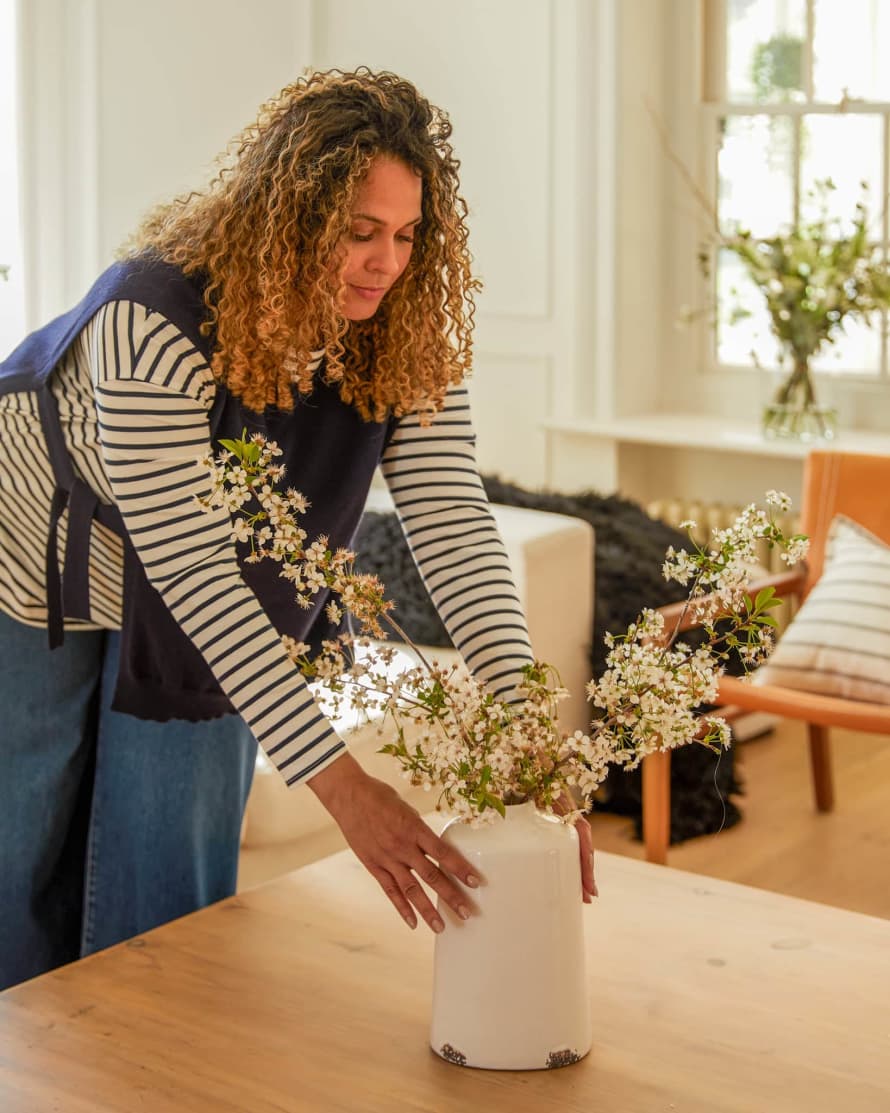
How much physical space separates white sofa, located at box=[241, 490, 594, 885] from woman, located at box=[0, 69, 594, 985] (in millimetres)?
616

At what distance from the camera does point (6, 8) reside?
3621mm

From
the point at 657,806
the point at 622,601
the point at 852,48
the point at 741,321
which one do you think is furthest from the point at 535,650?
the point at 852,48

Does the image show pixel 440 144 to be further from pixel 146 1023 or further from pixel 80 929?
pixel 80 929

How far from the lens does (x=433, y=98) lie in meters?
4.54

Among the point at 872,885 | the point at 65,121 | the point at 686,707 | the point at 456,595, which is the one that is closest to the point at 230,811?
the point at 456,595

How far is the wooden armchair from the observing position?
9.00 feet

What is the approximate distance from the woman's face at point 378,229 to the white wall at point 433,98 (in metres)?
2.48

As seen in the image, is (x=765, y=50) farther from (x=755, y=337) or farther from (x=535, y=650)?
(x=535, y=650)

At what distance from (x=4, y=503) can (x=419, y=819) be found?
2.24 ft

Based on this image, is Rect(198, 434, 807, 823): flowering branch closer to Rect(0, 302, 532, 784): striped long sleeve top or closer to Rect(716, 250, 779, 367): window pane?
Rect(0, 302, 532, 784): striped long sleeve top

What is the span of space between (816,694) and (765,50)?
84.7 inches

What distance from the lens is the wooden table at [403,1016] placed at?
1.27 m

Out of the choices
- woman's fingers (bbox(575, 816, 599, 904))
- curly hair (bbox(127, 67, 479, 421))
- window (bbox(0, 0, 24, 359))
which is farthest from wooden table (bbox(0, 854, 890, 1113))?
window (bbox(0, 0, 24, 359))

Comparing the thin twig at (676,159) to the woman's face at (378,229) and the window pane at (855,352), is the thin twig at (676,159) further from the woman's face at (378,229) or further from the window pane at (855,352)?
the woman's face at (378,229)
